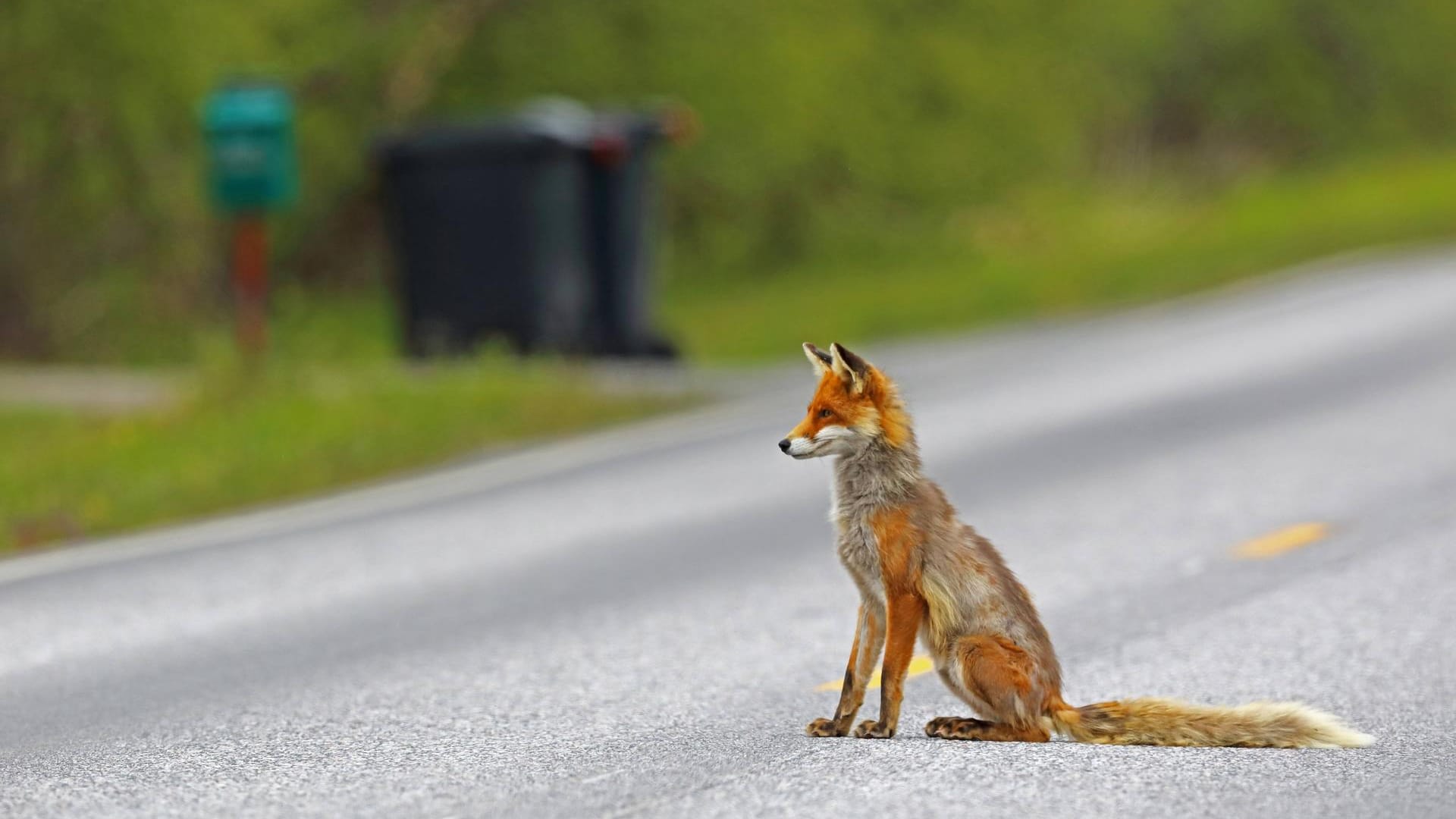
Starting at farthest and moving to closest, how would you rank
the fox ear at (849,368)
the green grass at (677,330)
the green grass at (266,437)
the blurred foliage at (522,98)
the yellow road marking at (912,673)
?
the blurred foliage at (522,98) < the green grass at (677,330) < the green grass at (266,437) < the yellow road marking at (912,673) < the fox ear at (849,368)

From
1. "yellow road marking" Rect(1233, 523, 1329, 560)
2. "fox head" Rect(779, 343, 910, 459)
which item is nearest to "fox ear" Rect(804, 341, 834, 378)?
"fox head" Rect(779, 343, 910, 459)

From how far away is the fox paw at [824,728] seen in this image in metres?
6.54

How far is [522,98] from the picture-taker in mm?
24969

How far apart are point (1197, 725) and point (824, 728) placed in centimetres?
108

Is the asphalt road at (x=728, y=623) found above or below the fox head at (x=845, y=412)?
below

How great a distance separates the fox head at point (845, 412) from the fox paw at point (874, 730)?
0.81 m

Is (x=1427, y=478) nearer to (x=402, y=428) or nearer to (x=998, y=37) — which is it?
(x=402, y=428)

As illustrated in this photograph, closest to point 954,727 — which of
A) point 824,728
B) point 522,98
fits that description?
point 824,728

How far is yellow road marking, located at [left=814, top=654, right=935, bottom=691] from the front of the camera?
7598mm

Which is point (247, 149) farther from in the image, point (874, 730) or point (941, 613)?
point (941, 613)

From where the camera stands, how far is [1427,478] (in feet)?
38.4

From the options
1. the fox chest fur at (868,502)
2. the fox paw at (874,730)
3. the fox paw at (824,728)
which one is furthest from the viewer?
the fox paw at (824,728)

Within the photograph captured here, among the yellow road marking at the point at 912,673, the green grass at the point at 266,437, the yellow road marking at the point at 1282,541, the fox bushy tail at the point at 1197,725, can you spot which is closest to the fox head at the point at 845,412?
the fox bushy tail at the point at 1197,725

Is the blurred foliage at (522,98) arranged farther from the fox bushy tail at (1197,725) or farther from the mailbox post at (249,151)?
the fox bushy tail at (1197,725)
